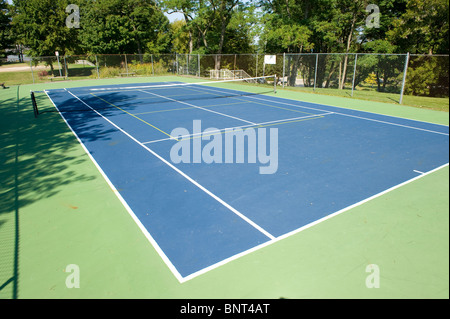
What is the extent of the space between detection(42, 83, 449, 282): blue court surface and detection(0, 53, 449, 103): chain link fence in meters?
9.55

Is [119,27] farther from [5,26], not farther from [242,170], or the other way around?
[242,170]

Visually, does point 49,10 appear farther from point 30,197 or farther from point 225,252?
point 225,252

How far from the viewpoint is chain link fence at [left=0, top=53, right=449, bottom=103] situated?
21828mm

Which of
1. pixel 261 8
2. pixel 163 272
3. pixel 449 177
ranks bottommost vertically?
pixel 163 272

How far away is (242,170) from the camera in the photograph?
817 centimetres

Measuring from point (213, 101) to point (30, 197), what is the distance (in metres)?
13.7

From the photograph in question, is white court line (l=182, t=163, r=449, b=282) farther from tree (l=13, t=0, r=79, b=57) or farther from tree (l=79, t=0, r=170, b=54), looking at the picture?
tree (l=13, t=0, r=79, b=57)

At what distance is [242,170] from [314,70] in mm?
30873

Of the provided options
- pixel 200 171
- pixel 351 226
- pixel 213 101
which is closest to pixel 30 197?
pixel 200 171

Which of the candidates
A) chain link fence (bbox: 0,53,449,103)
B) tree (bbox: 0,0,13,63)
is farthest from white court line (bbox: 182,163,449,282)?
tree (bbox: 0,0,13,63)

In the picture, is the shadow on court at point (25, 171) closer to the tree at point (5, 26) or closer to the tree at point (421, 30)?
the tree at point (421, 30)

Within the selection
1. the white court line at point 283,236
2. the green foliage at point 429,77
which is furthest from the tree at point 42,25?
the white court line at point 283,236
